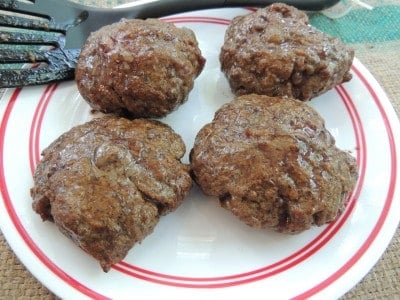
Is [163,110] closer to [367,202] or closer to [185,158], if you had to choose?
[185,158]

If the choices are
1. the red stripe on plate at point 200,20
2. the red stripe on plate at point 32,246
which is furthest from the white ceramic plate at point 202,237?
the red stripe on plate at point 200,20

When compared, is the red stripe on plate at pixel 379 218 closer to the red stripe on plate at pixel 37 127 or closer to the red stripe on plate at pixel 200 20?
the red stripe on plate at pixel 200 20

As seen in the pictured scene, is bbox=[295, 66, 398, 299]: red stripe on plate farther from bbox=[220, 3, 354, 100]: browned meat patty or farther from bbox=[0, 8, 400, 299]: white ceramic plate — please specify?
bbox=[220, 3, 354, 100]: browned meat patty

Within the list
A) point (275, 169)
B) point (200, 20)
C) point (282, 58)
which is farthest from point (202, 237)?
point (200, 20)

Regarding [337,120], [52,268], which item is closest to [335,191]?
[337,120]

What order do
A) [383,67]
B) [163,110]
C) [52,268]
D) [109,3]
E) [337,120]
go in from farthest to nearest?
1. [109,3]
2. [383,67]
3. [337,120]
4. [163,110]
5. [52,268]
